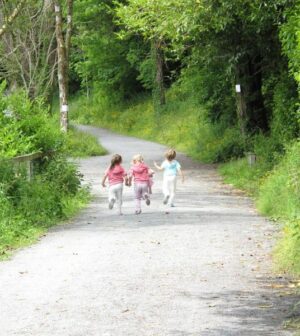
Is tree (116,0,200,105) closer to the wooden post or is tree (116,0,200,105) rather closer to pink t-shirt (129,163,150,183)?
the wooden post

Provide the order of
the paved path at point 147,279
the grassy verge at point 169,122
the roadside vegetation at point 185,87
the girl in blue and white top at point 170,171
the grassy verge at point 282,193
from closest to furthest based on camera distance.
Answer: the paved path at point 147,279
the grassy verge at point 282,193
the roadside vegetation at point 185,87
the girl in blue and white top at point 170,171
the grassy verge at point 169,122

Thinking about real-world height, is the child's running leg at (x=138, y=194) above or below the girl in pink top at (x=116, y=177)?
below

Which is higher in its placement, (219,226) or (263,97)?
(263,97)

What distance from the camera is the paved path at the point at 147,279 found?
8703mm

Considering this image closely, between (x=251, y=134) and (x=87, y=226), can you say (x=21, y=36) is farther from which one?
(x=87, y=226)

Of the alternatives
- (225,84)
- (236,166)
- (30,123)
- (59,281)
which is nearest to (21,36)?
(225,84)

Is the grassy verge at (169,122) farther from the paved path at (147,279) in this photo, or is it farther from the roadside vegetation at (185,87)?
the paved path at (147,279)

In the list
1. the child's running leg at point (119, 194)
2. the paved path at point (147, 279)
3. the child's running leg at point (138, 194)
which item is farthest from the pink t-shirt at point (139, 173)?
the paved path at point (147, 279)

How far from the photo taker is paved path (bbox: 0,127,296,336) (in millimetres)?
8703

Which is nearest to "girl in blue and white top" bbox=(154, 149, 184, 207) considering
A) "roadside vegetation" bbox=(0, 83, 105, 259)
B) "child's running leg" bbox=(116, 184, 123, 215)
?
"child's running leg" bbox=(116, 184, 123, 215)

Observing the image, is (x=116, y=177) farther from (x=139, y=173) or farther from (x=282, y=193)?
(x=282, y=193)

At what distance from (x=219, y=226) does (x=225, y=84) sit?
808 inches

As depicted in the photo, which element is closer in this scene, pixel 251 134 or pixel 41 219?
pixel 41 219

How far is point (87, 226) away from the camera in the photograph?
685 inches
